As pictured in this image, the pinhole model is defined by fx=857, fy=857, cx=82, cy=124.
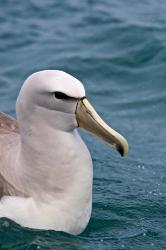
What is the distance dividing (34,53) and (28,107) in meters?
5.64

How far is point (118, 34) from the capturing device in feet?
40.3

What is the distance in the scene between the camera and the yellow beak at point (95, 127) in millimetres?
6156

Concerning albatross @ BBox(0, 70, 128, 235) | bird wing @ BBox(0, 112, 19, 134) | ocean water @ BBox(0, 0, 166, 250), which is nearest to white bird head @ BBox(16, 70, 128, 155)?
albatross @ BBox(0, 70, 128, 235)

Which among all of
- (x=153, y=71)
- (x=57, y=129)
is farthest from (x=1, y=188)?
(x=153, y=71)

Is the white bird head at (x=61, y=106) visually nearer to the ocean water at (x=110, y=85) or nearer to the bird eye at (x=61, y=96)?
the bird eye at (x=61, y=96)

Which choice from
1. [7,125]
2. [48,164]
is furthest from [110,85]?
[48,164]

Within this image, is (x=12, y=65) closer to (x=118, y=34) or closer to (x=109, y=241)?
(x=118, y=34)

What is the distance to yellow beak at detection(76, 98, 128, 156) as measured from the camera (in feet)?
20.2

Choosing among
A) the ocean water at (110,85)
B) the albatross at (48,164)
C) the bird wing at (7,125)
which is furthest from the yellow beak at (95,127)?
the bird wing at (7,125)

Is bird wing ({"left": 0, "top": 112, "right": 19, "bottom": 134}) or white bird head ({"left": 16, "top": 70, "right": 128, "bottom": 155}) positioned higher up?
white bird head ({"left": 16, "top": 70, "right": 128, "bottom": 155})

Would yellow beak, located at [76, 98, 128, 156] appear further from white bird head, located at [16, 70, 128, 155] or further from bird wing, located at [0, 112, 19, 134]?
bird wing, located at [0, 112, 19, 134]

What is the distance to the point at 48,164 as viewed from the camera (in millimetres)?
6453

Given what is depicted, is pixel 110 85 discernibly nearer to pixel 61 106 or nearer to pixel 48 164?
pixel 48 164

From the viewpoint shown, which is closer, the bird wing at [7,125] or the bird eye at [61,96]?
the bird eye at [61,96]
